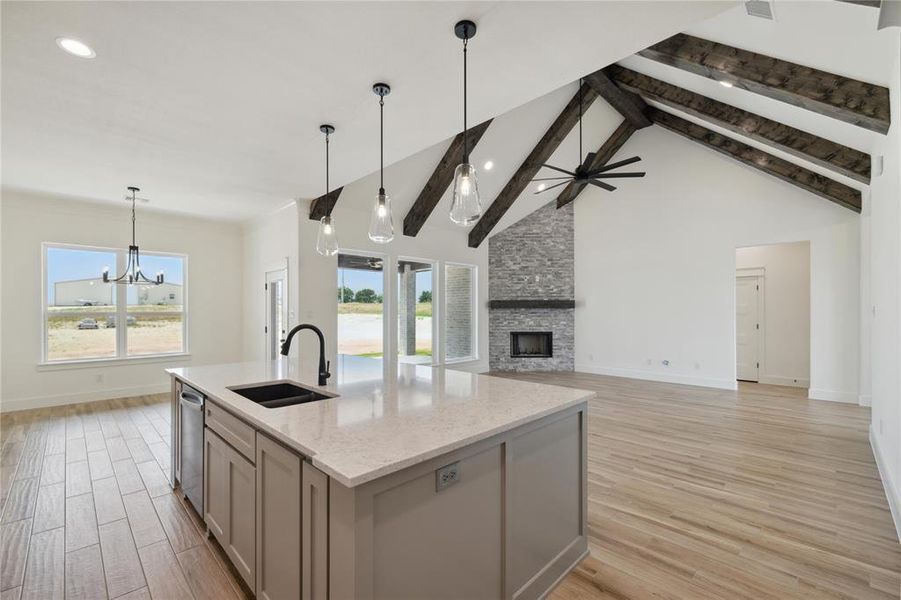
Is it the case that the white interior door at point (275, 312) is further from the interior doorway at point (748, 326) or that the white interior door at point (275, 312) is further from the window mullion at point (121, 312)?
the interior doorway at point (748, 326)

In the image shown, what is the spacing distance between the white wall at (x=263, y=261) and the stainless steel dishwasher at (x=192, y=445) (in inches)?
108

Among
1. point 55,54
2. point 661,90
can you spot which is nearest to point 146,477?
point 55,54

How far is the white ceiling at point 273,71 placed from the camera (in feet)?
6.47

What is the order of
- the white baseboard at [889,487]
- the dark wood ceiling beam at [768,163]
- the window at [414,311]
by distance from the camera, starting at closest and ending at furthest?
the white baseboard at [889,487] < the dark wood ceiling beam at [768,163] < the window at [414,311]

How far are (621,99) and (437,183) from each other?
10.3 feet

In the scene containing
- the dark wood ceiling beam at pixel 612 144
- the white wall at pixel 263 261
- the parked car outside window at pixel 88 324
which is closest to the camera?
the white wall at pixel 263 261

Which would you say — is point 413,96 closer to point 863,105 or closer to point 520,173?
point 863,105

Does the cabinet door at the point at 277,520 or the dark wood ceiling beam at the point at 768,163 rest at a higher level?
the dark wood ceiling beam at the point at 768,163

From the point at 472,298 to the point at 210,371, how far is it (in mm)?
5776

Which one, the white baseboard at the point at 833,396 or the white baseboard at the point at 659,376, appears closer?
the white baseboard at the point at 833,396

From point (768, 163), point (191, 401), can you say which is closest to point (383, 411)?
point (191, 401)

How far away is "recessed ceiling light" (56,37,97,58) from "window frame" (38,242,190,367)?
4.47 m

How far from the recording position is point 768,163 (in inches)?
222

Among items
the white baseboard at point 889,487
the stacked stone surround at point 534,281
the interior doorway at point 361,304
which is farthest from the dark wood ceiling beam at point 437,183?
the white baseboard at point 889,487
